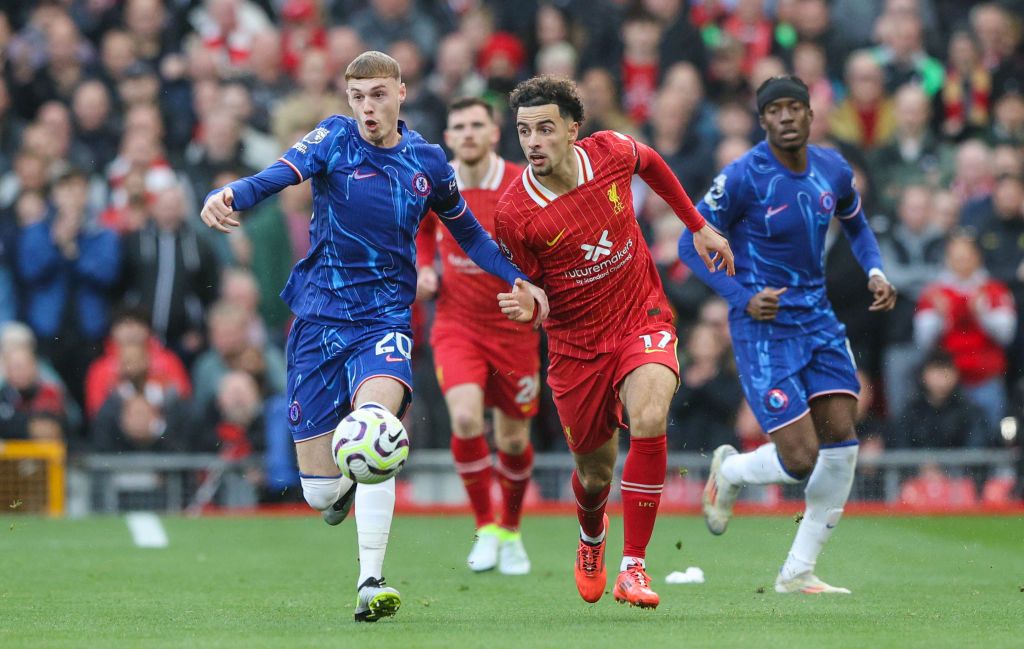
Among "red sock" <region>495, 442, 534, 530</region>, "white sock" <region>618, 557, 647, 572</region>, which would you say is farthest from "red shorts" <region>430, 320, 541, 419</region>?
"white sock" <region>618, 557, 647, 572</region>

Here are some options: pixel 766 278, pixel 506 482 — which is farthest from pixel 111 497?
Answer: pixel 766 278

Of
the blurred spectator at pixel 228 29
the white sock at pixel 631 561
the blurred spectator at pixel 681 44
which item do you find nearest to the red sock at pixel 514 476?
the white sock at pixel 631 561

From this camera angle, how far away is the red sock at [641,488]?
8.73 metres

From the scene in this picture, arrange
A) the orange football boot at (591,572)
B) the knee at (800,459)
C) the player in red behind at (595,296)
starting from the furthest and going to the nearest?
the knee at (800,459), the orange football boot at (591,572), the player in red behind at (595,296)

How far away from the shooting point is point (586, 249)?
8.95m

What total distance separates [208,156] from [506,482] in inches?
248

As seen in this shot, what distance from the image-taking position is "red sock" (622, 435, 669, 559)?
8.73m

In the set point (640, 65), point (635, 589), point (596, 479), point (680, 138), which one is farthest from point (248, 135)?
point (635, 589)

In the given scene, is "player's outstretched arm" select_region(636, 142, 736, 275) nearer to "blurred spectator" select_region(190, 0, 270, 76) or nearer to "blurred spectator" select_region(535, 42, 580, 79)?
"blurred spectator" select_region(535, 42, 580, 79)

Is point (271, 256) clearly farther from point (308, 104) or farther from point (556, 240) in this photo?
point (556, 240)

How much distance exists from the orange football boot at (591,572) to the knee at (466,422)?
2375mm

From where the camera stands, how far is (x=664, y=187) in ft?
30.7

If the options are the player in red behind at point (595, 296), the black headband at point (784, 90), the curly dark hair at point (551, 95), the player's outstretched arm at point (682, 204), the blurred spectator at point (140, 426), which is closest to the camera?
the player in red behind at point (595, 296)

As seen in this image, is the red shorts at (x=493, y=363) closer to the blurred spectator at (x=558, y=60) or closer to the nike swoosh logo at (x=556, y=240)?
the nike swoosh logo at (x=556, y=240)
